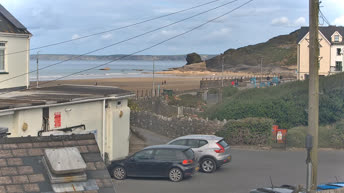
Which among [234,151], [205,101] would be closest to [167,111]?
[205,101]

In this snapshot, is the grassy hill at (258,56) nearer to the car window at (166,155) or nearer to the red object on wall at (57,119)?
the car window at (166,155)

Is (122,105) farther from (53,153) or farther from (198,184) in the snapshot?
(53,153)

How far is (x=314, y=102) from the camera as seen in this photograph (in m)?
14.2

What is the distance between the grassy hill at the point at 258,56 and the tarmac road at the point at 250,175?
119141 mm

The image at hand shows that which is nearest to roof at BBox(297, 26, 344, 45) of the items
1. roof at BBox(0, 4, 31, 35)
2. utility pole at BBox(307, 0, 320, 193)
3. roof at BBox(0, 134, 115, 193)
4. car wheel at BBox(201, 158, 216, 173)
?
roof at BBox(0, 4, 31, 35)

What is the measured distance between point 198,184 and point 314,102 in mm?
6188

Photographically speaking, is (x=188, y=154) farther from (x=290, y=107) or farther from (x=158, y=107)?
(x=158, y=107)

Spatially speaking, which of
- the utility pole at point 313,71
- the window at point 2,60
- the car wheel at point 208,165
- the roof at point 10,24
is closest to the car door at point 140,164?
the car wheel at point 208,165

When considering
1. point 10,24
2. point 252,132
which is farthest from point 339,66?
point 10,24

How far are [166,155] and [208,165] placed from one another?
265 centimetres

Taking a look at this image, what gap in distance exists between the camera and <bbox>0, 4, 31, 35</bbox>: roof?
81.8 ft

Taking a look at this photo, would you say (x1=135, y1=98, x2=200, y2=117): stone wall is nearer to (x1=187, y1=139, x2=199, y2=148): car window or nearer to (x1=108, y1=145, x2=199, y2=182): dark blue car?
(x1=187, y1=139, x2=199, y2=148): car window

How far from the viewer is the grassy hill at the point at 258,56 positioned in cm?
15362

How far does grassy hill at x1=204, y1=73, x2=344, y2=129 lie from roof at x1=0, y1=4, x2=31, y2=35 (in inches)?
530
